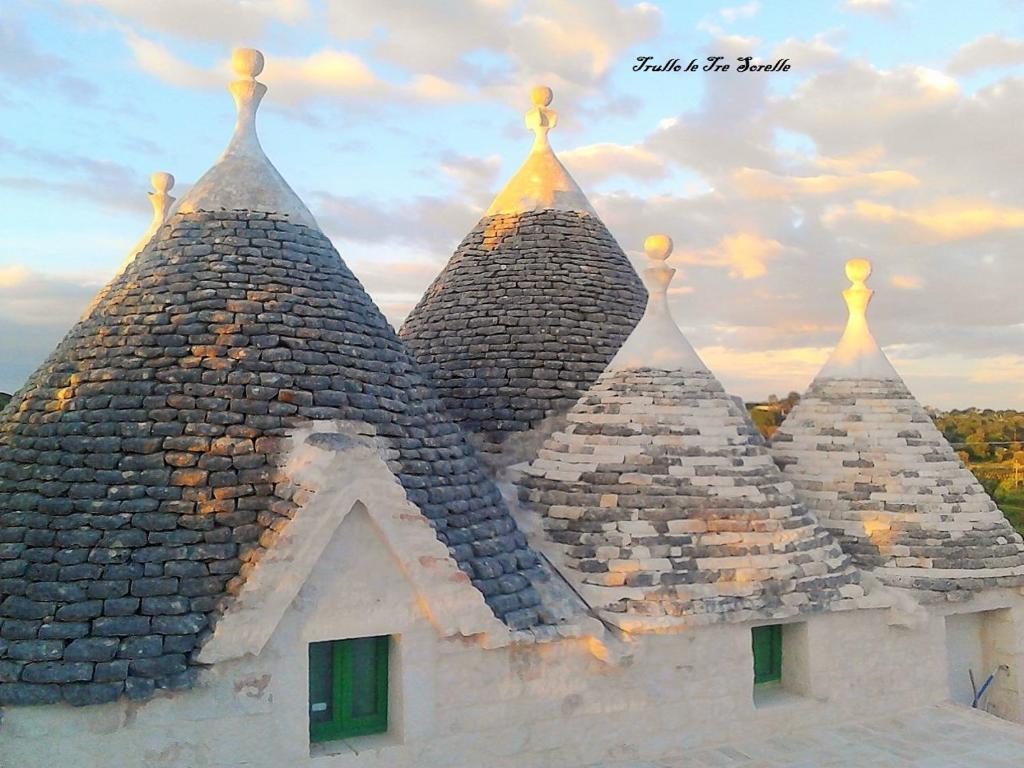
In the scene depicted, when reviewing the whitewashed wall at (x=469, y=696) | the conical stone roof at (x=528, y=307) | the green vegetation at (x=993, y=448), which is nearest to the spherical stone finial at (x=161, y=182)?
the conical stone roof at (x=528, y=307)

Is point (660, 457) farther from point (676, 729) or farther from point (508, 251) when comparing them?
point (508, 251)

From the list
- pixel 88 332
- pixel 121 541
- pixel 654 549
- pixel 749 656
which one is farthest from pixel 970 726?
pixel 88 332

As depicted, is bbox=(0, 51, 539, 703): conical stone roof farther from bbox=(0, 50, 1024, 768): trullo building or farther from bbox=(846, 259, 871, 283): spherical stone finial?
bbox=(846, 259, 871, 283): spherical stone finial

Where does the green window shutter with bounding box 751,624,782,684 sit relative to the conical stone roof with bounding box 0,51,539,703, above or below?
below

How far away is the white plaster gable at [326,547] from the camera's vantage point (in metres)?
6.25

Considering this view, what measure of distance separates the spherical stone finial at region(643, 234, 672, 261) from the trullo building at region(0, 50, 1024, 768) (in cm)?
2

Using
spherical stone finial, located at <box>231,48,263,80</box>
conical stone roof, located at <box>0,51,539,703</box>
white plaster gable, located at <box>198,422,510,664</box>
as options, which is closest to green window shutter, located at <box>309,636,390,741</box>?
white plaster gable, located at <box>198,422,510,664</box>

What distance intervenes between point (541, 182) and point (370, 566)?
6.97 meters

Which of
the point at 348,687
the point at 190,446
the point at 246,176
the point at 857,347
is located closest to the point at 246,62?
the point at 246,176

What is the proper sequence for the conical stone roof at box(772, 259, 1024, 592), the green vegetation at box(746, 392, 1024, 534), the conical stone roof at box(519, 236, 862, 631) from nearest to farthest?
1. the conical stone roof at box(519, 236, 862, 631)
2. the conical stone roof at box(772, 259, 1024, 592)
3. the green vegetation at box(746, 392, 1024, 534)

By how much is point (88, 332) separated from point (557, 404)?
16.6ft

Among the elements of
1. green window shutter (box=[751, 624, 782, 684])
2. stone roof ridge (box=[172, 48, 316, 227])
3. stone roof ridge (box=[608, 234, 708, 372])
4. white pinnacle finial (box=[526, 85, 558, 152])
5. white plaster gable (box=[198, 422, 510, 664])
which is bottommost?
green window shutter (box=[751, 624, 782, 684])

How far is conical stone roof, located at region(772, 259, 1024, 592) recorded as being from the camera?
9492 mm

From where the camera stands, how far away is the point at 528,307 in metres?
11.1
